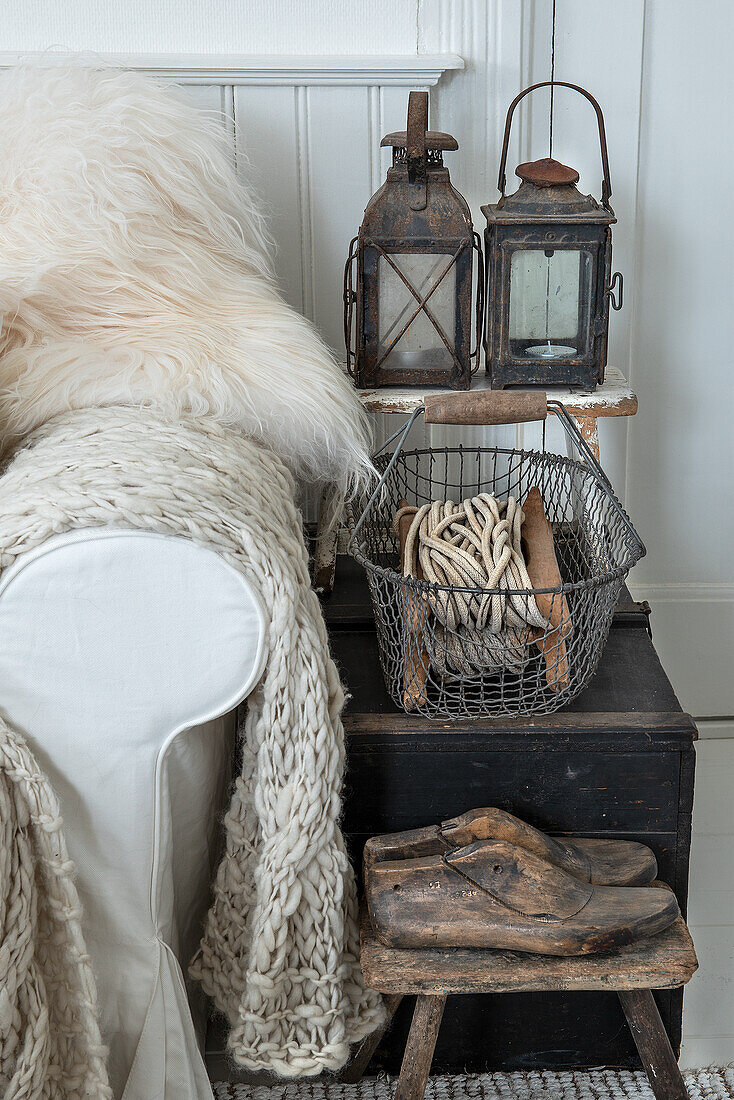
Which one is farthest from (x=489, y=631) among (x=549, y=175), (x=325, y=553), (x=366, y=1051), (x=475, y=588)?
(x=549, y=175)

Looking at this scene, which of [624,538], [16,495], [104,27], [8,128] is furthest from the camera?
[104,27]

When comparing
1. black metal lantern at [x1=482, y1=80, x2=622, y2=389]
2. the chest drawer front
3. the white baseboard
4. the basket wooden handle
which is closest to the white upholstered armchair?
the chest drawer front

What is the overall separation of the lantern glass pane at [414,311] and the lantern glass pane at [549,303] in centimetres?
8

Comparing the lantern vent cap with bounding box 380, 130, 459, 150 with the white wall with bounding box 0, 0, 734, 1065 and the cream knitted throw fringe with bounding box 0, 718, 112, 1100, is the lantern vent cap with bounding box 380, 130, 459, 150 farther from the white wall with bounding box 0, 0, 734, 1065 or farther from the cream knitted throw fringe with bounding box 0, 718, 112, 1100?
the cream knitted throw fringe with bounding box 0, 718, 112, 1100

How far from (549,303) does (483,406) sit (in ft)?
0.91

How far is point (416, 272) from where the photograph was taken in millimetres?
1250

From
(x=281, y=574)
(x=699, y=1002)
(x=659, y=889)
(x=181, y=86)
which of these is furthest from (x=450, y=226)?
(x=699, y=1002)

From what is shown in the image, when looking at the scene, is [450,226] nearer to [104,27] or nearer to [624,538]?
[624,538]

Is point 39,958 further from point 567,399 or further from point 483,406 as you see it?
point 567,399

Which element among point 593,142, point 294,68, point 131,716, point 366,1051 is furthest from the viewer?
point 593,142

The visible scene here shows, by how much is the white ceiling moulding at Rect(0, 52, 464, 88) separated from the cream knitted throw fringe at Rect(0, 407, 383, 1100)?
708mm

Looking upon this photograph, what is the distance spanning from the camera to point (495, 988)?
2.92ft

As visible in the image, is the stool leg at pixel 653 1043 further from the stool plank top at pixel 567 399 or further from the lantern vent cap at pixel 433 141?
the lantern vent cap at pixel 433 141

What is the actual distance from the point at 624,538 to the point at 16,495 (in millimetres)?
607
